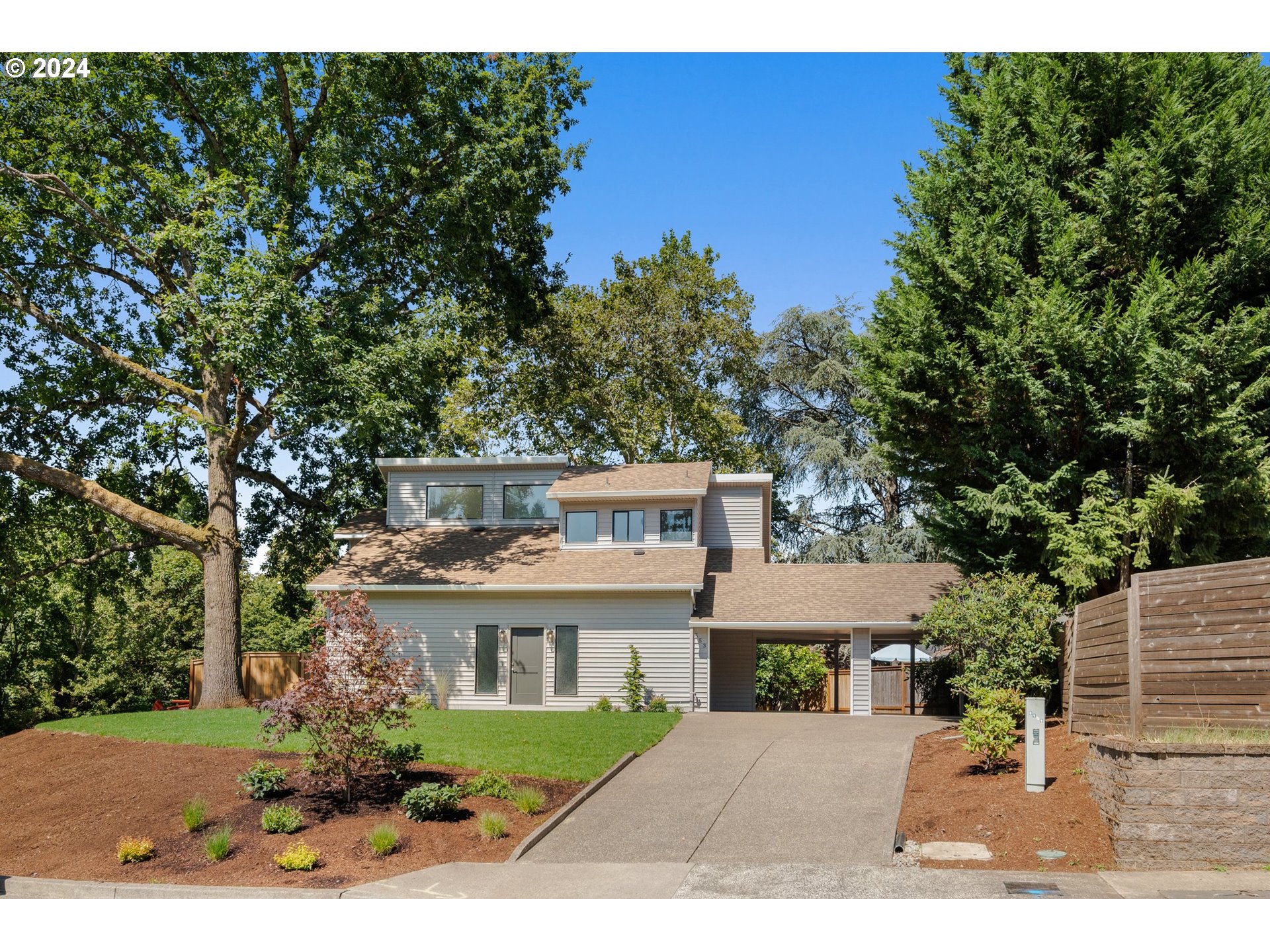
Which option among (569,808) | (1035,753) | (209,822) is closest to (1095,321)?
(1035,753)

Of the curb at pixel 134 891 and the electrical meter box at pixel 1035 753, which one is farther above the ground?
the electrical meter box at pixel 1035 753

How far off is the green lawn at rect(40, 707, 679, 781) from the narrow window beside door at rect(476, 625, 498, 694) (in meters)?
3.13

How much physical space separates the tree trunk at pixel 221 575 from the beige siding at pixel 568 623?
3.38 meters

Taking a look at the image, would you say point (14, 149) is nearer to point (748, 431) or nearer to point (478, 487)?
point (478, 487)

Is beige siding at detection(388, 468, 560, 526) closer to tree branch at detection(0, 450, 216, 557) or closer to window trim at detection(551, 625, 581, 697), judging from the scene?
window trim at detection(551, 625, 581, 697)

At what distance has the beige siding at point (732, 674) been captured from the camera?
2556cm

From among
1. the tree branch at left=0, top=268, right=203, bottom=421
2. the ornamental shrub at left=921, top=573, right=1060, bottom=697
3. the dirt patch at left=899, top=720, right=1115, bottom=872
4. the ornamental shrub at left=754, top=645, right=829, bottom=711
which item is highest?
the tree branch at left=0, top=268, right=203, bottom=421

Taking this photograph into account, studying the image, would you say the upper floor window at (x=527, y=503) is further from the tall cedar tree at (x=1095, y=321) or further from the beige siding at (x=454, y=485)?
the tall cedar tree at (x=1095, y=321)

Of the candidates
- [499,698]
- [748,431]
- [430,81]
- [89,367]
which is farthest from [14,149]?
[748,431]

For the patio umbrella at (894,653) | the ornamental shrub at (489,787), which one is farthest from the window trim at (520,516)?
the ornamental shrub at (489,787)

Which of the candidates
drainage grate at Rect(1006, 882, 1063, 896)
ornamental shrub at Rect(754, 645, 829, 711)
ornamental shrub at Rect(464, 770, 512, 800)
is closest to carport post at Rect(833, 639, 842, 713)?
ornamental shrub at Rect(754, 645, 829, 711)

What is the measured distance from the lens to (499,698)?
2366 centimetres

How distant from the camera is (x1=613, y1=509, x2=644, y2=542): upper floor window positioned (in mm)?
25391
